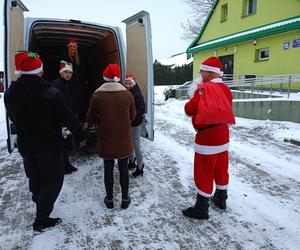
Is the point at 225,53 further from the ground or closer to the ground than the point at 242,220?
further from the ground

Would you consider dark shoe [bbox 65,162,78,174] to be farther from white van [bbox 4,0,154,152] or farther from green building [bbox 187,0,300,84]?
green building [bbox 187,0,300,84]

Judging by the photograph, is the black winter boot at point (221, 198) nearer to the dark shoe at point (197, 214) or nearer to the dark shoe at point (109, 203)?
the dark shoe at point (197, 214)

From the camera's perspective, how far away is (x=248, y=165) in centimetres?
498

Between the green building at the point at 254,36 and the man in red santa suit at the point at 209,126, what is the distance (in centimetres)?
967

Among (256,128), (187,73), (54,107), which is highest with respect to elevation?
(187,73)

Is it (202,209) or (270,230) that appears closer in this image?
(270,230)

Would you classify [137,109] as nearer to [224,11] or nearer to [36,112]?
[36,112]

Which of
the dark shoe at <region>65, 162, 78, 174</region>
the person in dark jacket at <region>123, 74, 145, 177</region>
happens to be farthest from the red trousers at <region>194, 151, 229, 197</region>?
the dark shoe at <region>65, 162, 78, 174</region>

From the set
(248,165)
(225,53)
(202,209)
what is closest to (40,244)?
(202,209)

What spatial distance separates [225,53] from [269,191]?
13.4 metres

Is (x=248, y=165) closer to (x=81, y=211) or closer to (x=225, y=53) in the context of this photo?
(x=81, y=211)

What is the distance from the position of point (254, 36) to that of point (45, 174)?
12824 millimetres

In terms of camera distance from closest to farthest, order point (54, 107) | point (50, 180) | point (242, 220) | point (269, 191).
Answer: point (54, 107) → point (50, 180) → point (242, 220) → point (269, 191)

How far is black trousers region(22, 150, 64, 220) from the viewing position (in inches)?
109
